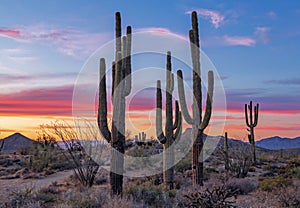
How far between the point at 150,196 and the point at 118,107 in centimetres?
311

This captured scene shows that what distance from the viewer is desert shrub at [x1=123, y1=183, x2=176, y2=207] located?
12498mm

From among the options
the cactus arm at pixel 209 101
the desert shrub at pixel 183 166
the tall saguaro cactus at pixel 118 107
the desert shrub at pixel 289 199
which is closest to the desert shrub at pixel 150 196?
the tall saguaro cactus at pixel 118 107

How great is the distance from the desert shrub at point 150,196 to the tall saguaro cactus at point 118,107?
47 cm

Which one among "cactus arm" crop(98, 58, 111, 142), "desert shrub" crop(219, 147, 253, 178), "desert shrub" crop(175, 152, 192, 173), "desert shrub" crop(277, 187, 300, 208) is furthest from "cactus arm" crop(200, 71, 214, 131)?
"desert shrub" crop(175, 152, 192, 173)

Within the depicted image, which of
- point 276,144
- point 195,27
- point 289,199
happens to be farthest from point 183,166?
point 276,144

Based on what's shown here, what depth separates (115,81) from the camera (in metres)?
14.2

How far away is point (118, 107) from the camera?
13.9 meters

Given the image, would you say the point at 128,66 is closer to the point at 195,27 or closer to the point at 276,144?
the point at 195,27

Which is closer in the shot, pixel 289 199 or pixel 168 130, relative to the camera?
pixel 289 199

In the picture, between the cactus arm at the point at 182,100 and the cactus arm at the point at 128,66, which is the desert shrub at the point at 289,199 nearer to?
the cactus arm at the point at 182,100

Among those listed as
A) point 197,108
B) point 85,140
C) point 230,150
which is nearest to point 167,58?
point 197,108

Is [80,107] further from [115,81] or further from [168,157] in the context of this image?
[115,81]

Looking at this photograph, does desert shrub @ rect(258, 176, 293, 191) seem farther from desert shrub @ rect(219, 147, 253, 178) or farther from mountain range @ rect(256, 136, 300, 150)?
mountain range @ rect(256, 136, 300, 150)

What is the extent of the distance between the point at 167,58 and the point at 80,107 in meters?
5.36
